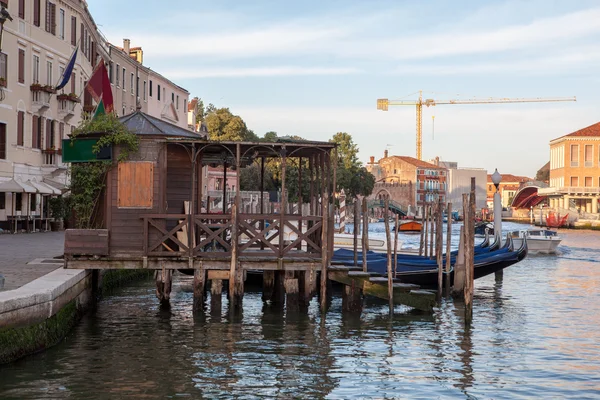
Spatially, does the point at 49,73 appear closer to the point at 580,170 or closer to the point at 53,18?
the point at 53,18

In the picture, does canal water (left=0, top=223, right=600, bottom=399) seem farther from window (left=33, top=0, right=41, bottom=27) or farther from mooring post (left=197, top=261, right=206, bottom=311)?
window (left=33, top=0, right=41, bottom=27)

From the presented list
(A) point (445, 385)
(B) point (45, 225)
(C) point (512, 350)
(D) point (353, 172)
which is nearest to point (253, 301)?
(C) point (512, 350)

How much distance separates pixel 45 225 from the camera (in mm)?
32344

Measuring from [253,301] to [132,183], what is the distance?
15.6 feet

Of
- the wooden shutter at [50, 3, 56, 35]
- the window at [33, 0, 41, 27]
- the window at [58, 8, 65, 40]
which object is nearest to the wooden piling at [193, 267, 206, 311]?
the window at [33, 0, 41, 27]

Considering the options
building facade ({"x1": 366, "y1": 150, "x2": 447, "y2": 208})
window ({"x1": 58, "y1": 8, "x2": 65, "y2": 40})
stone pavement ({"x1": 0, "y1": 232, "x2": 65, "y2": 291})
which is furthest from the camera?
building facade ({"x1": 366, "y1": 150, "x2": 447, "y2": 208})

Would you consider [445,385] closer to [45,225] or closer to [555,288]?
[555,288]

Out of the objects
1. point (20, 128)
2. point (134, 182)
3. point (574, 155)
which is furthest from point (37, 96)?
point (574, 155)

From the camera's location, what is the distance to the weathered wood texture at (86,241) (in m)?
15.2

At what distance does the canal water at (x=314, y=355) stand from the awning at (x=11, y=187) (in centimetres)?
1003

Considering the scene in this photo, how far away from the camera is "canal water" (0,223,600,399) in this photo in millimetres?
10617

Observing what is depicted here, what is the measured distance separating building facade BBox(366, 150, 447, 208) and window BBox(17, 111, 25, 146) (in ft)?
313

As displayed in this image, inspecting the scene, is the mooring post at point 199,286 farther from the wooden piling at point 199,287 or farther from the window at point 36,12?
the window at point 36,12

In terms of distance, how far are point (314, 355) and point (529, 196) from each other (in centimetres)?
9386
